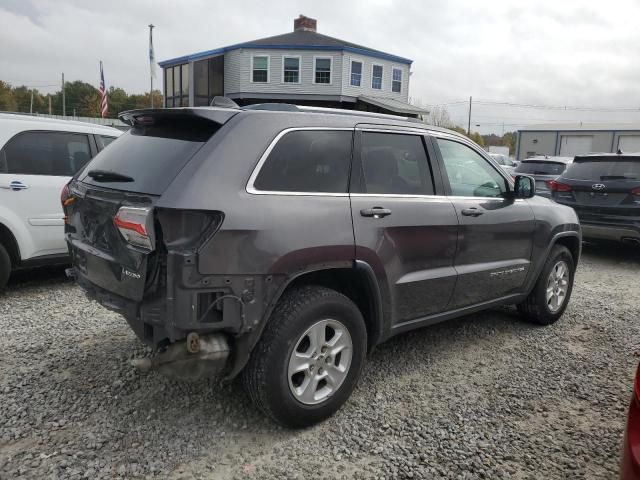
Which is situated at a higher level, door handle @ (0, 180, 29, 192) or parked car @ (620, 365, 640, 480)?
door handle @ (0, 180, 29, 192)

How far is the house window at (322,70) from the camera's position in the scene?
101ft

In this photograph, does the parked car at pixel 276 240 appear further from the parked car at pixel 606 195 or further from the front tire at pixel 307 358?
the parked car at pixel 606 195

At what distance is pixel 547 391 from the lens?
372cm

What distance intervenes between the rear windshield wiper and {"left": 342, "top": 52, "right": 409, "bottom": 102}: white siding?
28773 mm

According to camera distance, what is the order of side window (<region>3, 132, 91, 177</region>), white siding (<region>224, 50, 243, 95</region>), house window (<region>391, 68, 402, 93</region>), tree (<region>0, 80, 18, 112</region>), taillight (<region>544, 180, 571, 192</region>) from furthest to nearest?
tree (<region>0, 80, 18, 112</region>) < house window (<region>391, 68, 402, 93</region>) < white siding (<region>224, 50, 243, 95</region>) < taillight (<region>544, 180, 571, 192</region>) < side window (<region>3, 132, 91, 177</region>)

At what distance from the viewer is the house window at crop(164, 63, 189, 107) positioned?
111ft

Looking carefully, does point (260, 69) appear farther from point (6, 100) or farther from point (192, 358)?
point (6, 100)

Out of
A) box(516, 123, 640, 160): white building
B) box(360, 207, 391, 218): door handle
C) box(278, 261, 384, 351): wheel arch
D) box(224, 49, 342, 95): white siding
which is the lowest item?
box(278, 261, 384, 351): wheel arch

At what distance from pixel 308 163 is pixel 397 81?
32.1m

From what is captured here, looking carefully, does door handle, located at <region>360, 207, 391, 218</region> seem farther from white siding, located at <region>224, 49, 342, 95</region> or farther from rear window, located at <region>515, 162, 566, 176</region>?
white siding, located at <region>224, 49, 342, 95</region>

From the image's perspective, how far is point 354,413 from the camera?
3.35 m

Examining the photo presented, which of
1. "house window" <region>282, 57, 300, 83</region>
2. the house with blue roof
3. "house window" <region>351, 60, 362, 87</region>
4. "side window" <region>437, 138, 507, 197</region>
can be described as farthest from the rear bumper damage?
"house window" <region>351, 60, 362, 87</region>

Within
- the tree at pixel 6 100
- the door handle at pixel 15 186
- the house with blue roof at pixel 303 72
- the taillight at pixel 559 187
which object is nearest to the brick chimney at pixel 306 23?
the house with blue roof at pixel 303 72

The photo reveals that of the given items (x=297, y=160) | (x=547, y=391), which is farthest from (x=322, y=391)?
(x=547, y=391)
